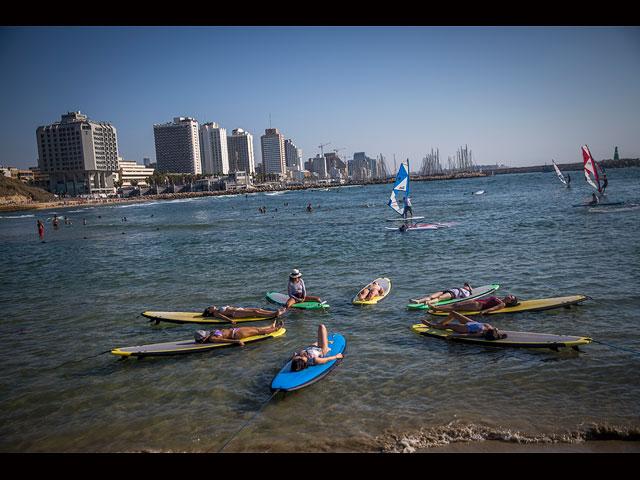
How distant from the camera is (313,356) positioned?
9719 millimetres

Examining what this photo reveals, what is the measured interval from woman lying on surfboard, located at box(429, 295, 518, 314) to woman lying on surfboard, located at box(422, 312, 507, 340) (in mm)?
1232

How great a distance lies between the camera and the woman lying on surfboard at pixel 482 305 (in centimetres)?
1245

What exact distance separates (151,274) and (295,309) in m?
11.6

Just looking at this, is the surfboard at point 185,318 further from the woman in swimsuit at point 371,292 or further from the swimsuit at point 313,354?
the swimsuit at point 313,354

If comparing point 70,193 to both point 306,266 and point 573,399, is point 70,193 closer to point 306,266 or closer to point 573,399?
point 306,266

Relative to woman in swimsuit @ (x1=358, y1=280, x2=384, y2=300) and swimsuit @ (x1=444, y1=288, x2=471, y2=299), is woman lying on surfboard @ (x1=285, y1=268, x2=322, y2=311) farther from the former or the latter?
swimsuit @ (x1=444, y1=288, x2=471, y2=299)

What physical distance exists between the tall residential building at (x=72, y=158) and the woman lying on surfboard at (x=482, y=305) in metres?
182

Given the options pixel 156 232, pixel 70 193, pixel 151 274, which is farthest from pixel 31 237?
pixel 70 193

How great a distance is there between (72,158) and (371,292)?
18720 cm

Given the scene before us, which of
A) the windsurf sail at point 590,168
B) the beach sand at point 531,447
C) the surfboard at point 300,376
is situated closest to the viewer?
the beach sand at point 531,447

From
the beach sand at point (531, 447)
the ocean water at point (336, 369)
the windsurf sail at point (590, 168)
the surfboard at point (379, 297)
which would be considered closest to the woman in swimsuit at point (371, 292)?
the surfboard at point (379, 297)

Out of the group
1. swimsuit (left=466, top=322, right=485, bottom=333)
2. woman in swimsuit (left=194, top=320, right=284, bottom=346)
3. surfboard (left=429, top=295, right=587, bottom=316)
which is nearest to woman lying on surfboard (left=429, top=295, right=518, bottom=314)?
surfboard (left=429, top=295, right=587, bottom=316)

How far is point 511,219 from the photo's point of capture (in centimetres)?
3759

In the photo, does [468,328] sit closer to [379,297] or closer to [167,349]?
[379,297]
